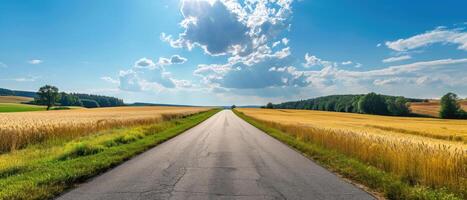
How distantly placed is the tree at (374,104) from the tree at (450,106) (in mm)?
21783

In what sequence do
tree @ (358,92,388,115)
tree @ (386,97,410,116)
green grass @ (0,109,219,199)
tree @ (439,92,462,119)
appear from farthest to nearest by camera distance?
1. tree @ (358,92,388,115)
2. tree @ (386,97,410,116)
3. tree @ (439,92,462,119)
4. green grass @ (0,109,219,199)

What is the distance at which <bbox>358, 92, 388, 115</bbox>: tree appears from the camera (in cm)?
10812

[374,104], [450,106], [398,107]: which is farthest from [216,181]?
[374,104]

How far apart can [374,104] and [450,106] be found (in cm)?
2480

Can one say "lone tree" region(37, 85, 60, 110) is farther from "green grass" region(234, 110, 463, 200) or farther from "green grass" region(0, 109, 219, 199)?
"green grass" region(234, 110, 463, 200)

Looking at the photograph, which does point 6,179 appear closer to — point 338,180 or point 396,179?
point 338,180

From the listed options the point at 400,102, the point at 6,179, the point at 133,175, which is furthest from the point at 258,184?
the point at 400,102

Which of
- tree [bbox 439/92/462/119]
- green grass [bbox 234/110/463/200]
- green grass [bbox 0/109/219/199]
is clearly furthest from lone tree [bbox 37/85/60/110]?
tree [bbox 439/92/462/119]

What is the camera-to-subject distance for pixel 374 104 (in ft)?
356

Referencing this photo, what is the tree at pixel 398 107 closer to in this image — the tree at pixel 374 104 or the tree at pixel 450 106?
the tree at pixel 374 104

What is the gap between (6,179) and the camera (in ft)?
26.2

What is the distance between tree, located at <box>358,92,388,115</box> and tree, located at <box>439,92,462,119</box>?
21.8m

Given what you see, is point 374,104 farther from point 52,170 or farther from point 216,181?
point 52,170

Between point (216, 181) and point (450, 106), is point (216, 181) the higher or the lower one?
the lower one
